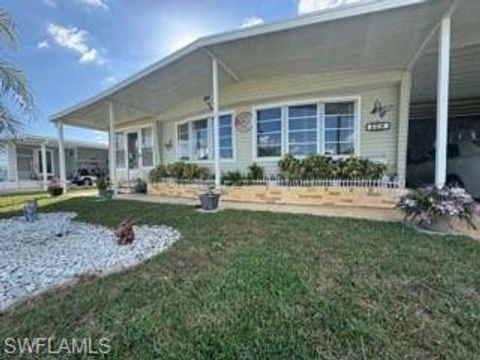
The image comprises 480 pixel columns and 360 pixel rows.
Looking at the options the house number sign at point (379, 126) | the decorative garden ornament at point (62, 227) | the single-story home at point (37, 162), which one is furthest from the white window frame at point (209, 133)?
the single-story home at point (37, 162)

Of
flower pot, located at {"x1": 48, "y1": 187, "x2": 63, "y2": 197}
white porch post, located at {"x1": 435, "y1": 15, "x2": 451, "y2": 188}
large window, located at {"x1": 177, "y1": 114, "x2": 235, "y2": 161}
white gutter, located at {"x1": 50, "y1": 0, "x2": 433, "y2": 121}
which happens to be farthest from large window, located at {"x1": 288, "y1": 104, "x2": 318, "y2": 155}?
flower pot, located at {"x1": 48, "y1": 187, "x2": 63, "y2": 197}

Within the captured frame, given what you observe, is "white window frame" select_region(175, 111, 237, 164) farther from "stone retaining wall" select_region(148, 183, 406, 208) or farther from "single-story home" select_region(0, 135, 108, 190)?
"single-story home" select_region(0, 135, 108, 190)

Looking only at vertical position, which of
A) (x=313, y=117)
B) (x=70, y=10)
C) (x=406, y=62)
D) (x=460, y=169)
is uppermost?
(x=70, y=10)

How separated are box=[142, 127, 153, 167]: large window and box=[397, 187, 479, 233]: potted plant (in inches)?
403

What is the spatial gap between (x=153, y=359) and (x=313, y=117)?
7268mm

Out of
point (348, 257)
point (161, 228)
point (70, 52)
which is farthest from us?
point (70, 52)

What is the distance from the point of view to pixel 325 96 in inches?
307

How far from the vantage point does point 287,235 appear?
443 cm

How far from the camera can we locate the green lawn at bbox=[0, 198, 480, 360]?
196 centimetres

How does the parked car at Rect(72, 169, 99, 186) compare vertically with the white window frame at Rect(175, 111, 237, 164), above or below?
below

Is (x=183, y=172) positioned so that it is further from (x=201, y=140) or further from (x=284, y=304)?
(x=284, y=304)

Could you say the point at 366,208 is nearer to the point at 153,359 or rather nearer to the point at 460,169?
the point at 460,169

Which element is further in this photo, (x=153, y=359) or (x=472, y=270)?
(x=472, y=270)

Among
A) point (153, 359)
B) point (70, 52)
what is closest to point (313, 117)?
point (153, 359)
